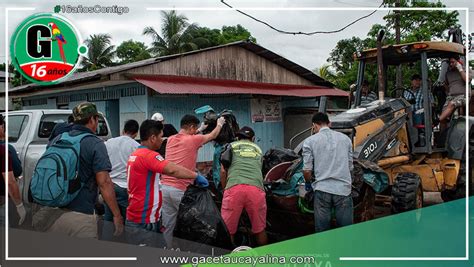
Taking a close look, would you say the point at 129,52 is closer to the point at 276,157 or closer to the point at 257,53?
the point at 257,53

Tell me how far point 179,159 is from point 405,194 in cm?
281

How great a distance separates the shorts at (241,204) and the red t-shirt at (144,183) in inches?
32.0

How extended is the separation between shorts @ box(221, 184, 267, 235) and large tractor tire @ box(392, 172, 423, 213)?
1.92 metres

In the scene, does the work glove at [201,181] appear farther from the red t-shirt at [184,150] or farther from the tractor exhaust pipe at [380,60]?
the tractor exhaust pipe at [380,60]

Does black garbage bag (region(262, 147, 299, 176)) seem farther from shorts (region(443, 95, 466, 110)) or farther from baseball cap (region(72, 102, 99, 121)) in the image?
baseball cap (region(72, 102, 99, 121))

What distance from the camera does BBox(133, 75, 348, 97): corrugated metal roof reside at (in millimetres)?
9711

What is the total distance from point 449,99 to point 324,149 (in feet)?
10.5

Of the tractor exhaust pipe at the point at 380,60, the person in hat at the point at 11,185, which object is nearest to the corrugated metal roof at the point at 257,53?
the person in hat at the point at 11,185

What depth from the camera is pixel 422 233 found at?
5223 mm

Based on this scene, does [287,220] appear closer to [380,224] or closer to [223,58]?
[380,224]

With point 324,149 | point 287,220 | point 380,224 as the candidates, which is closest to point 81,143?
point 324,149

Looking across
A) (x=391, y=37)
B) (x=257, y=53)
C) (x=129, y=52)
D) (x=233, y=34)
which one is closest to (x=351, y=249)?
(x=257, y=53)

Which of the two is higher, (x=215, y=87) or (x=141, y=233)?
A: (x=215, y=87)

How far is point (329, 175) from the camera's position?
4.23m
